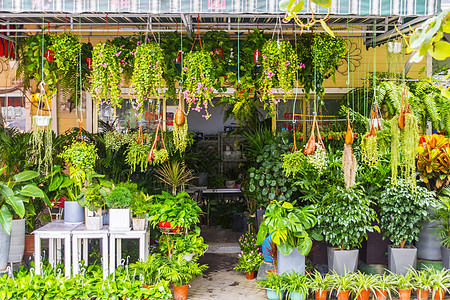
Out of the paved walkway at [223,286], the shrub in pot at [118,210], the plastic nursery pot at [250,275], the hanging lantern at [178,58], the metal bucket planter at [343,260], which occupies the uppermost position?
the hanging lantern at [178,58]

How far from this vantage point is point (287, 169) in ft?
15.7

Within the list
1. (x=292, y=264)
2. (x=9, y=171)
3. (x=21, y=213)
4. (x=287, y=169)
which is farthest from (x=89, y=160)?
(x=292, y=264)

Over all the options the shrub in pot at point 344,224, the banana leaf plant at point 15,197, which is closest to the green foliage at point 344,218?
the shrub in pot at point 344,224

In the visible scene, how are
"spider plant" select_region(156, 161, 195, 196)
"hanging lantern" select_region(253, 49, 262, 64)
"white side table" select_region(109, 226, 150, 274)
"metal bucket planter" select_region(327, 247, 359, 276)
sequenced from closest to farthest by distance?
"white side table" select_region(109, 226, 150, 274) → "metal bucket planter" select_region(327, 247, 359, 276) → "hanging lantern" select_region(253, 49, 262, 64) → "spider plant" select_region(156, 161, 195, 196)

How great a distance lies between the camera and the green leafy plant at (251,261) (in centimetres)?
532

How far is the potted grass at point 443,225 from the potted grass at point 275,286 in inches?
77.5

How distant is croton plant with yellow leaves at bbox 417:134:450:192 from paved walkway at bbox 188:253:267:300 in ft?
8.32

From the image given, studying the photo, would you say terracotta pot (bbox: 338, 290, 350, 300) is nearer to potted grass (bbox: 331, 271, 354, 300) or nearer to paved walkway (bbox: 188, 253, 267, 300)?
potted grass (bbox: 331, 271, 354, 300)

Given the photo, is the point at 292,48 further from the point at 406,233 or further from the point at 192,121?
the point at 192,121

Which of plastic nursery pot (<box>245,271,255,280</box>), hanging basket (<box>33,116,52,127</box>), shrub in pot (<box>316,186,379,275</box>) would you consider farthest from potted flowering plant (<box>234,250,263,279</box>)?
hanging basket (<box>33,116,52,127</box>)

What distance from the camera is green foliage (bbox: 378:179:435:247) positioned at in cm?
487

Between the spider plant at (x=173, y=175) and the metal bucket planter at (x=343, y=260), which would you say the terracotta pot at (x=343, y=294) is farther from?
the spider plant at (x=173, y=175)

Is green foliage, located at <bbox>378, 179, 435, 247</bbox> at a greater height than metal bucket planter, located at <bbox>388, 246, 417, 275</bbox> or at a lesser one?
greater

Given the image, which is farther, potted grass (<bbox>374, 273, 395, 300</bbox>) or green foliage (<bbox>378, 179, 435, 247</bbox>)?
green foliage (<bbox>378, 179, 435, 247</bbox>)
